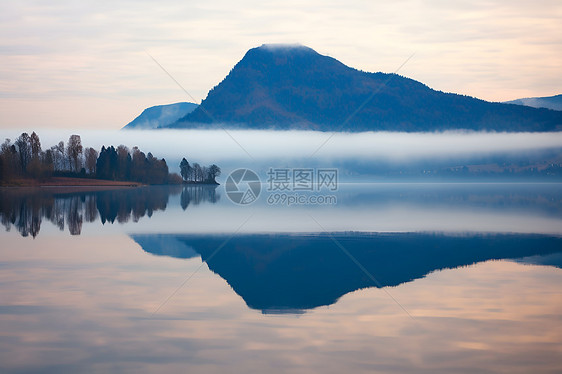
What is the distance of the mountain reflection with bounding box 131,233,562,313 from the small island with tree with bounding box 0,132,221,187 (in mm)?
124599

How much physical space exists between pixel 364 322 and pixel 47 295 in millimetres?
8968

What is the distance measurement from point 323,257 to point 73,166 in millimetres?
154468

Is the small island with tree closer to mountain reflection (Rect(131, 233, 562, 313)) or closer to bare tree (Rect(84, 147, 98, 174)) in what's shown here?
bare tree (Rect(84, 147, 98, 174))

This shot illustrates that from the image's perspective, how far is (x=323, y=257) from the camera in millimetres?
25938

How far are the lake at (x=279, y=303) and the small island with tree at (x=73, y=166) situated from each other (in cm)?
12294

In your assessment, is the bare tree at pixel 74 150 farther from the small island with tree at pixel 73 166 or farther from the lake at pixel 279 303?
→ the lake at pixel 279 303

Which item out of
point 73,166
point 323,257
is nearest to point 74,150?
point 73,166

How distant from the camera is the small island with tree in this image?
484ft

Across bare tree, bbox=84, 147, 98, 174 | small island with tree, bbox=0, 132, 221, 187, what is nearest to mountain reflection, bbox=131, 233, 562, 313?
small island with tree, bbox=0, 132, 221, 187

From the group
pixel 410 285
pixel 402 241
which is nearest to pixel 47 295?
pixel 410 285

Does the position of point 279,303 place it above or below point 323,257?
above

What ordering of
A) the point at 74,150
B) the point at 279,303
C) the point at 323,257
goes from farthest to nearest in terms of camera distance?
the point at 74,150
the point at 323,257
the point at 279,303

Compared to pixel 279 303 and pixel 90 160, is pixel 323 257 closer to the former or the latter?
pixel 279 303

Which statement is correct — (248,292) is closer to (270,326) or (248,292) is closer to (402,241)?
(270,326)
